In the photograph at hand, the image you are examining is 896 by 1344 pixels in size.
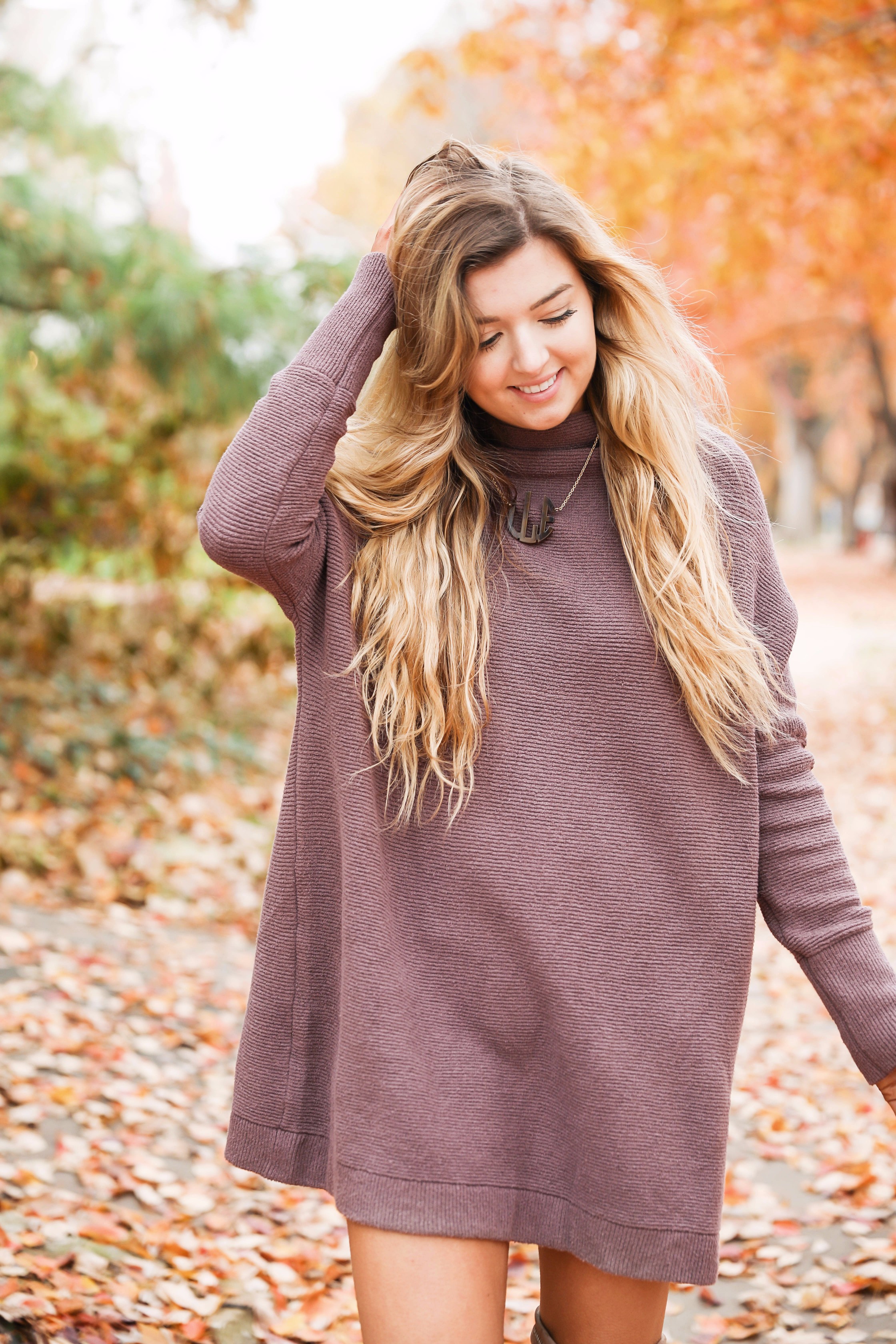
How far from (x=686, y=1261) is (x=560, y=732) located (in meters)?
0.86

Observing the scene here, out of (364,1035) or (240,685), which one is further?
(240,685)

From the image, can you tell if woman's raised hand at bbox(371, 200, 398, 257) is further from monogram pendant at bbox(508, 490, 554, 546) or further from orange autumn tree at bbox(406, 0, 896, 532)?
orange autumn tree at bbox(406, 0, 896, 532)

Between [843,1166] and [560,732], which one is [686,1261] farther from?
[843,1166]

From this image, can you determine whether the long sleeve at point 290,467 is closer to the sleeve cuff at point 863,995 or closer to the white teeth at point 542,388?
the white teeth at point 542,388

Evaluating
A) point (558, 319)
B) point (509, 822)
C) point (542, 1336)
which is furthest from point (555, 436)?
point (542, 1336)

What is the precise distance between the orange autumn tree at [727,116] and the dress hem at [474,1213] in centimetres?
488

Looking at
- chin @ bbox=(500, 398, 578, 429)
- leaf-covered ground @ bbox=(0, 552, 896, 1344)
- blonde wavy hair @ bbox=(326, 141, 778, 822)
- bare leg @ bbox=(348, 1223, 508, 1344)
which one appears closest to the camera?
bare leg @ bbox=(348, 1223, 508, 1344)

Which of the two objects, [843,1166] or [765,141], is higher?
[765,141]

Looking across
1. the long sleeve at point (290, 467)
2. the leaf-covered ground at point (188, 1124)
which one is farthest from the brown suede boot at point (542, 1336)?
the long sleeve at point (290, 467)

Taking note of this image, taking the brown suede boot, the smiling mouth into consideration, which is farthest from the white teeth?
the brown suede boot

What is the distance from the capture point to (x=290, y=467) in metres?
2.03

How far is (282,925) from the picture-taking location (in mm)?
2150

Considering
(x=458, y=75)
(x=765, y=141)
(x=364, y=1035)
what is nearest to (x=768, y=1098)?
(x=364, y=1035)

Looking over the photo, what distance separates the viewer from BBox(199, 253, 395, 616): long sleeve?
2012 millimetres
